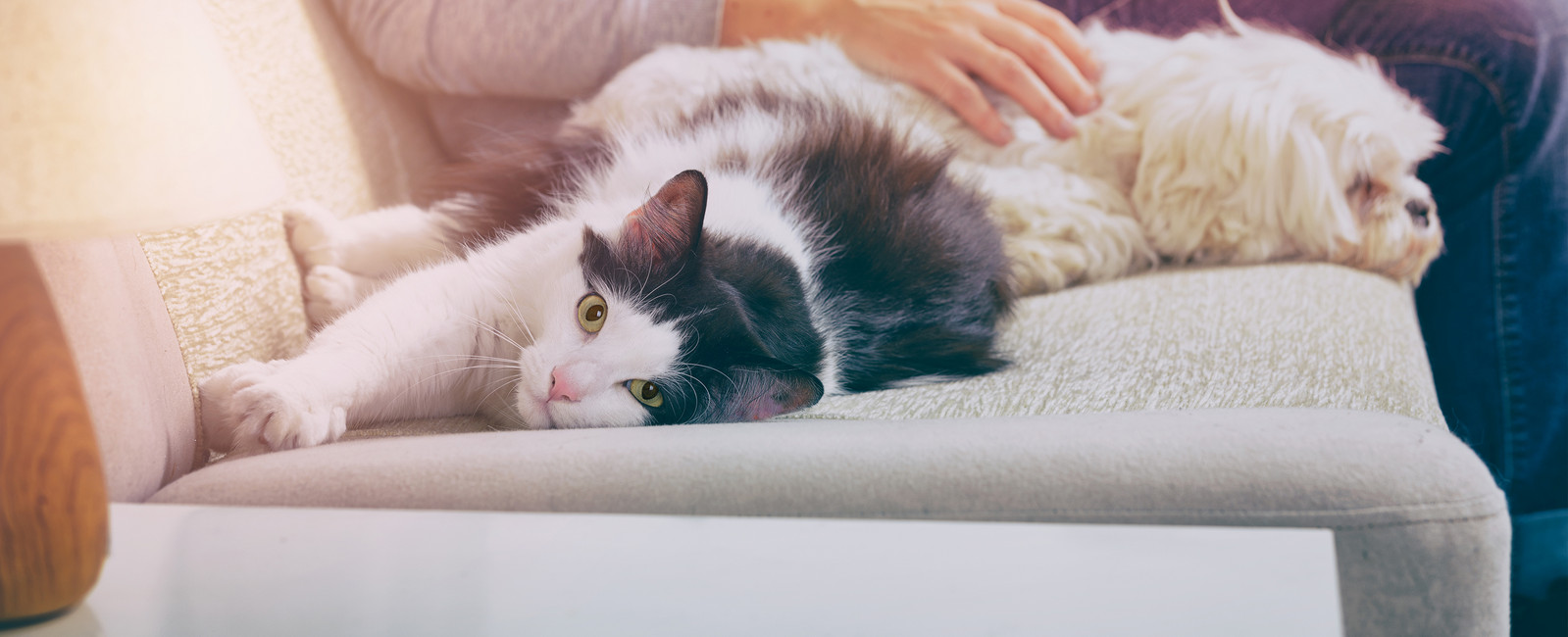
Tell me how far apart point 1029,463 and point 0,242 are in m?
0.59

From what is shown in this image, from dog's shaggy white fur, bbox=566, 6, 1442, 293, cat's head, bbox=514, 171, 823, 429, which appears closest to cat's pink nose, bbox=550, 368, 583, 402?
cat's head, bbox=514, 171, 823, 429

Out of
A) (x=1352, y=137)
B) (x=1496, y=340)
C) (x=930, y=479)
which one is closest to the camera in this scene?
(x=930, y=479)

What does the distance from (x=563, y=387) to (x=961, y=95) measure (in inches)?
31.0

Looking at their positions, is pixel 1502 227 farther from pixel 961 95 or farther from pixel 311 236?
pixel 311 236

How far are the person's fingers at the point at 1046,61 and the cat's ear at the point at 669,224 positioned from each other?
71 centimetres

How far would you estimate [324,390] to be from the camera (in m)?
0.71

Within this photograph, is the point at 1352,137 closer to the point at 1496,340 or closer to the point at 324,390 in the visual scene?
the point at 1496,340

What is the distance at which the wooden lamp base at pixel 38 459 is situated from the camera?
0.44m

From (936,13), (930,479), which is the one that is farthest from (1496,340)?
(930,479)

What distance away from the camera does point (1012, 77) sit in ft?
4.12

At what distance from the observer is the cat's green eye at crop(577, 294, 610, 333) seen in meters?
0.80

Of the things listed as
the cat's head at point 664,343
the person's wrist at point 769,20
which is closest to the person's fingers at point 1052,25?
the person's wrist at point 769,20

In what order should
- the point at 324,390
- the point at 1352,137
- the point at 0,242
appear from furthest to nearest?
the point at 1352,137, the point at 324,390, the point at 0,242

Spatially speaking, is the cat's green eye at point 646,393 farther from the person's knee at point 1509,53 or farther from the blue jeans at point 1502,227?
the person's knee at point 1509,53
